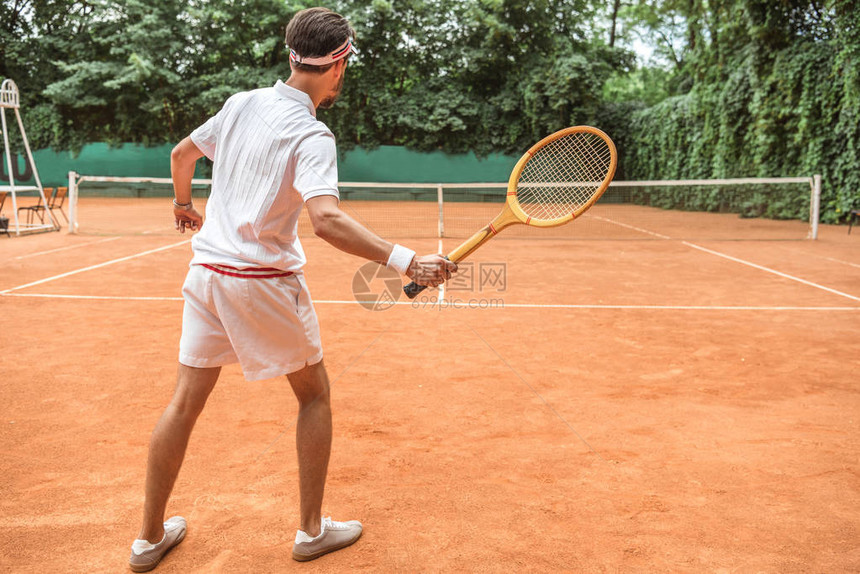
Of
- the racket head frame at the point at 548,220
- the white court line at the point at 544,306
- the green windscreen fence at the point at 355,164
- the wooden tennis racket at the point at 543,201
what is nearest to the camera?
the wooden tennis racket at the point at 543,201

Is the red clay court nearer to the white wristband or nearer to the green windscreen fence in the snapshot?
the white wristband

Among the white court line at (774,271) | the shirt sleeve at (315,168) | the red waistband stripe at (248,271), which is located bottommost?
the white court line at (774,271)

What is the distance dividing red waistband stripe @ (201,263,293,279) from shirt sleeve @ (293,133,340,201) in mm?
274

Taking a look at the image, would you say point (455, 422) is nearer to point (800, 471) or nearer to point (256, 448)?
point (256, 448)

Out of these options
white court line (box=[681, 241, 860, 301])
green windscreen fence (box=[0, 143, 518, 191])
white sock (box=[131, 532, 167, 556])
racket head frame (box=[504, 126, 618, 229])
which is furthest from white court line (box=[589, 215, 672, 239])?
white sock (box=[131, 532, 167, 556])

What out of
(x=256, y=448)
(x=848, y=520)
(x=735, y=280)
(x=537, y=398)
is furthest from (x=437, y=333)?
(x=735, y=280)

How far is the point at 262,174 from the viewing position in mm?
1959

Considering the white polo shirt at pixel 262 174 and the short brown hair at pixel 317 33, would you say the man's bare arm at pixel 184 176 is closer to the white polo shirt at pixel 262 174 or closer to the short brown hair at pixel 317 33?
the white polo shirt at pixel 262 174

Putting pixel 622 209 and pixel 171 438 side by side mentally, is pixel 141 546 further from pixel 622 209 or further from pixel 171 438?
pixel 622 209

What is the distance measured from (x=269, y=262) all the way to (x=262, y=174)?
0.85 ft

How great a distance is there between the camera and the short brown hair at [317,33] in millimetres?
1969

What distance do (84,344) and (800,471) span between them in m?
4.46

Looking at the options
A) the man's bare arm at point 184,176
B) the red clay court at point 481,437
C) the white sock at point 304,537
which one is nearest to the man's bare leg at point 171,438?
the red clay court at point 481,437

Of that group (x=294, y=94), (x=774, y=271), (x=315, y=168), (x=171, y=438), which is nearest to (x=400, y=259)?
(x=315, y=168)
